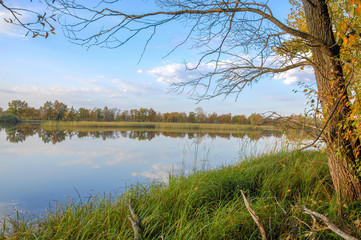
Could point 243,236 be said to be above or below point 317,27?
below

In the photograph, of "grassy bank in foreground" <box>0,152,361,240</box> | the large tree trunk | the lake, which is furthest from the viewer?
the lake

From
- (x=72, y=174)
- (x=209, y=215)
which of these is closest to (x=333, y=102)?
(x=209, y=215)

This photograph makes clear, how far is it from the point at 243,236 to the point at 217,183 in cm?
120

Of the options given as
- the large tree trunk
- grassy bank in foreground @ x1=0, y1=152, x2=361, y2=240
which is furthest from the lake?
the large tree trunk

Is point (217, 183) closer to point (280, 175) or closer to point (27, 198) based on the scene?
point (280, 175)

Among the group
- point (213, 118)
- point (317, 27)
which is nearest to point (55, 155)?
point (317, 27)

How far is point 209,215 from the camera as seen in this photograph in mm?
2432

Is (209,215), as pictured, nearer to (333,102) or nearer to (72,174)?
(333,102)

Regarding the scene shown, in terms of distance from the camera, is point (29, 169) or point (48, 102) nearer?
point (29, 169)

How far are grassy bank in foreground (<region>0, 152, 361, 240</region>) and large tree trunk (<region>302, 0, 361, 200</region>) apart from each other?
0.28m

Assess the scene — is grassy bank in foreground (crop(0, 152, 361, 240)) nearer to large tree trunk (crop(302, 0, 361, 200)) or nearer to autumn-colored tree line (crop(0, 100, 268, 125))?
large tree trunk (crop(302, 0, 361, 200))

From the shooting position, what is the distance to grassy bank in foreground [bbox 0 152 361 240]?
6.50ft

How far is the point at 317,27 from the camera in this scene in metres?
2.78

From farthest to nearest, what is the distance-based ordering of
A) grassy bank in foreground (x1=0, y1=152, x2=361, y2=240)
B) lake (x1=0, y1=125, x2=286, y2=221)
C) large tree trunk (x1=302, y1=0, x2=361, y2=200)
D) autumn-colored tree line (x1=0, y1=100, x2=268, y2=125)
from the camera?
autumn-colored tree line (x1=0, y1=100, x2=268, y2=125)
lake (x1=0, y1=125, x2=286, y2=221)
large tree trunk (x1=302, y1=0, x2=361, y2=200)
grassy bank in foreground (x1=0, y1=152, x2=361, y2=240)
